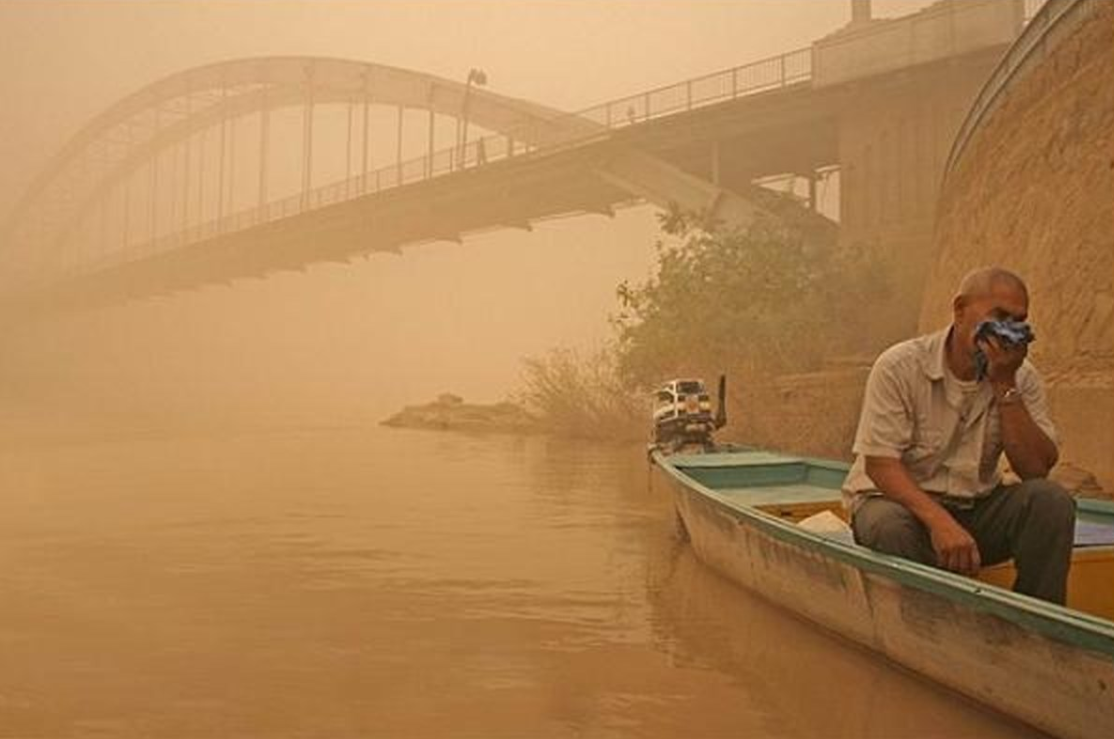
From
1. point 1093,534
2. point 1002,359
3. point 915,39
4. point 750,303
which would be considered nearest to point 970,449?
point 1002,359

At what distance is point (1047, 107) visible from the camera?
34.5 ft

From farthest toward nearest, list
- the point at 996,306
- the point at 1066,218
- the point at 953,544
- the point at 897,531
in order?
the point at 1066,218 < the point at 897,531 < the point at 953,544 < the point at 996,306

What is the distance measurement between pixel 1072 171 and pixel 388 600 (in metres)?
7.88

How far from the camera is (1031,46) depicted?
1102cm

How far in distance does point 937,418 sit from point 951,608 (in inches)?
26.6

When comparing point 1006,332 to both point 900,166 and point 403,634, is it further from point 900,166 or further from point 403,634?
point 900,166

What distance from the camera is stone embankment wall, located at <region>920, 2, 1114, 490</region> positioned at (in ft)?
26.2

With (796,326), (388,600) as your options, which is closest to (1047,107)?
(796,326)

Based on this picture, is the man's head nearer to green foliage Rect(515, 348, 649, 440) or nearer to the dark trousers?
the dark trousers

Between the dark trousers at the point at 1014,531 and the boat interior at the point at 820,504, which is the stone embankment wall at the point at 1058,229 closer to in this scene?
the boat interior at the point at 820,504

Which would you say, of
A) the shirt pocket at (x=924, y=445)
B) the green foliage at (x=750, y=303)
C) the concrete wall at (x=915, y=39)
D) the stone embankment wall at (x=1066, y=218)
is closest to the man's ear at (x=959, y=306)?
the shirt pocket at (x=924, y=445)

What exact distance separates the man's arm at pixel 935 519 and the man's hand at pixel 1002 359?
1.49 ft

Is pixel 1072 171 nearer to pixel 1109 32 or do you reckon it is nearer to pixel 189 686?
pixel 1109 32

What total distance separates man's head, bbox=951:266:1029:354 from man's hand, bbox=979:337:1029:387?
0.07m
